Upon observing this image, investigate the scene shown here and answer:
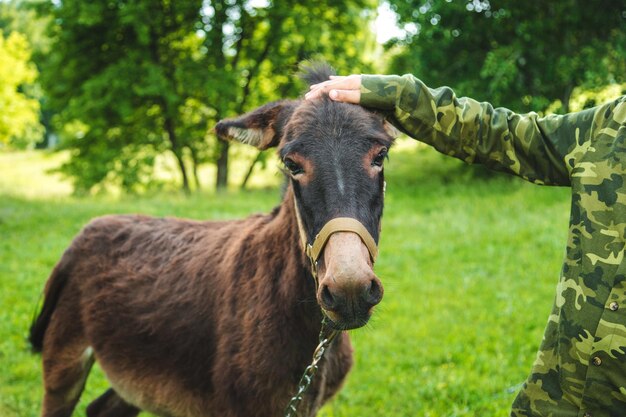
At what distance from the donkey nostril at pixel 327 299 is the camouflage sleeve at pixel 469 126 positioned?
0.95 metres

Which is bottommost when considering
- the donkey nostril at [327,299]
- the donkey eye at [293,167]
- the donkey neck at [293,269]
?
the donkey neck at [293,269]

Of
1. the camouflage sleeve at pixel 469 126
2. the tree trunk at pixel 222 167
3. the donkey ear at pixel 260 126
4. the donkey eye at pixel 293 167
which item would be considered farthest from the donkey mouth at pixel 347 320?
the tree trunk at pixel 222 167

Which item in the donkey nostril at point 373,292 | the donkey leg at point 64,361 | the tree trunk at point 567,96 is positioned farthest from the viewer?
the tree trunk at point 567,96

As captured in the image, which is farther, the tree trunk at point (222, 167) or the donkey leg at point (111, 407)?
the tree trunk at point (222, 167)

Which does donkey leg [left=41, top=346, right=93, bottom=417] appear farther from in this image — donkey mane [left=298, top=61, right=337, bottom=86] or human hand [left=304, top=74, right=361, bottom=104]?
human hand [left=304, top=74, right=361, bottom=104]

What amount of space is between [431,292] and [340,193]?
18.0 feet

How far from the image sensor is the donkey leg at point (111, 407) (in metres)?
4.51

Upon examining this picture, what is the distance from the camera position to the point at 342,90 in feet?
9.53

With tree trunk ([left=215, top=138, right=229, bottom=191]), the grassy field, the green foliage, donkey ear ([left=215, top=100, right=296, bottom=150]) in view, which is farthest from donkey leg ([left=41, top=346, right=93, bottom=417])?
the green foliage

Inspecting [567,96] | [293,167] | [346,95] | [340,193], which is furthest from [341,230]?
[567,96]

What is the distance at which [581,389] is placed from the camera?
2.46 meters

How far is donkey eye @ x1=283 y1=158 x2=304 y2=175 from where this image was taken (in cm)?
279

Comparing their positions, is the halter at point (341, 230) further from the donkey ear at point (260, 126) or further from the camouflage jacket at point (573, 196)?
the donkey ear at point (260, 126)

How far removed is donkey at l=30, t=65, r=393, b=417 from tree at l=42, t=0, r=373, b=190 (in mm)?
14255
